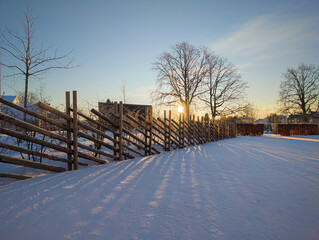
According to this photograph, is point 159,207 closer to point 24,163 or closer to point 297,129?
point 24,163

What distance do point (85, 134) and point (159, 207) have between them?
3.09 m

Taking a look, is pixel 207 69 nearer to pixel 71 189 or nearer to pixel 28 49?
pixel 28 49

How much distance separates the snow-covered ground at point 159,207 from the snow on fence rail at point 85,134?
62cm

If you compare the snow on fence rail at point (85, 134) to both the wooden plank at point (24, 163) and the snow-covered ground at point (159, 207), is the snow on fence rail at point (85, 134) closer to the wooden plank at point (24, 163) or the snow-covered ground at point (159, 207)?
the wooden plank at point (24, 163)

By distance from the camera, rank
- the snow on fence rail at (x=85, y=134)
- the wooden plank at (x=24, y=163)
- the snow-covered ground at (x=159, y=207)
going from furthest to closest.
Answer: the snow on fence rail at (x=85, y=134) → the wooden plank at (x=24, y=163) → the snow-covered ground at (x=159, y=207)

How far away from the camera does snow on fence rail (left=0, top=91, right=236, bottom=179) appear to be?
3512 mm

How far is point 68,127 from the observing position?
4.04 metres

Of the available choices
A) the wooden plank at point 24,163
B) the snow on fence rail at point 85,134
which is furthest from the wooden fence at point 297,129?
the wooden plank at point 24,163

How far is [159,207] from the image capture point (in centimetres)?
225

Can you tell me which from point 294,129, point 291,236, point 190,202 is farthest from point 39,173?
point 294,129

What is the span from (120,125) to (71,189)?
2582 mm

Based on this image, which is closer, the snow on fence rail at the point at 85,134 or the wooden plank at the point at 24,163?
the wooden plank at the point at 24,163

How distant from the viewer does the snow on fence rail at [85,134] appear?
3512mm

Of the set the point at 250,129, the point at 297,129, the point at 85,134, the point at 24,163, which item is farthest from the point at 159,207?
the point at 297,129
